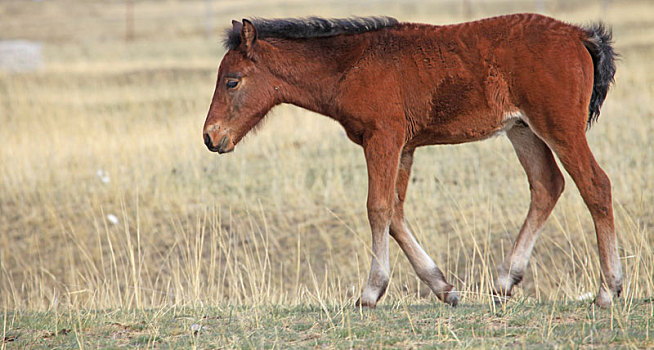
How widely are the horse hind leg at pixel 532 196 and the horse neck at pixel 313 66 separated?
4.90ft

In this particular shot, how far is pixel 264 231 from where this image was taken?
31.7 feet

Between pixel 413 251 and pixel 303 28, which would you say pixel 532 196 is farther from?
pixel 303 28

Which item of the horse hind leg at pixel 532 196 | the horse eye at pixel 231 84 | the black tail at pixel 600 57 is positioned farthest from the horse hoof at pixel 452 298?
the horse eye at pixel 231 84

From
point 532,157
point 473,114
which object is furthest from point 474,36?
point 532,157

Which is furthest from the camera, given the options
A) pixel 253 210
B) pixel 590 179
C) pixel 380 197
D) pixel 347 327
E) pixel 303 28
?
pixel 253 210

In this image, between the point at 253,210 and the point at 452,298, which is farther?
the point at 253,210

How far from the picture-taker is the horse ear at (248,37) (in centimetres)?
555

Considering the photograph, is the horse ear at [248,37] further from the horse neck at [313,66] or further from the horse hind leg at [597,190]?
the horse hind leg at [597,190]

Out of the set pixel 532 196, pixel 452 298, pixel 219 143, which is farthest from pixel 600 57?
pixel 219 143

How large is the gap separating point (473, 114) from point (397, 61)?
685 mm

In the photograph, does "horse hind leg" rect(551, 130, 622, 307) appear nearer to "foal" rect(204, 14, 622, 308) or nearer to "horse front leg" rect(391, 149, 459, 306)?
"foal" rect(204, 14, 622, 308)

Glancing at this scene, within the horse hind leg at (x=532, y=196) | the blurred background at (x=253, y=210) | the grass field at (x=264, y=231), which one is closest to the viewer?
the grass field at (x=264, y=231)

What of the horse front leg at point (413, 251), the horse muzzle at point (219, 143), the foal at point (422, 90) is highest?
the foal at point (422, 90)

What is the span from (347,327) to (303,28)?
2355mm
